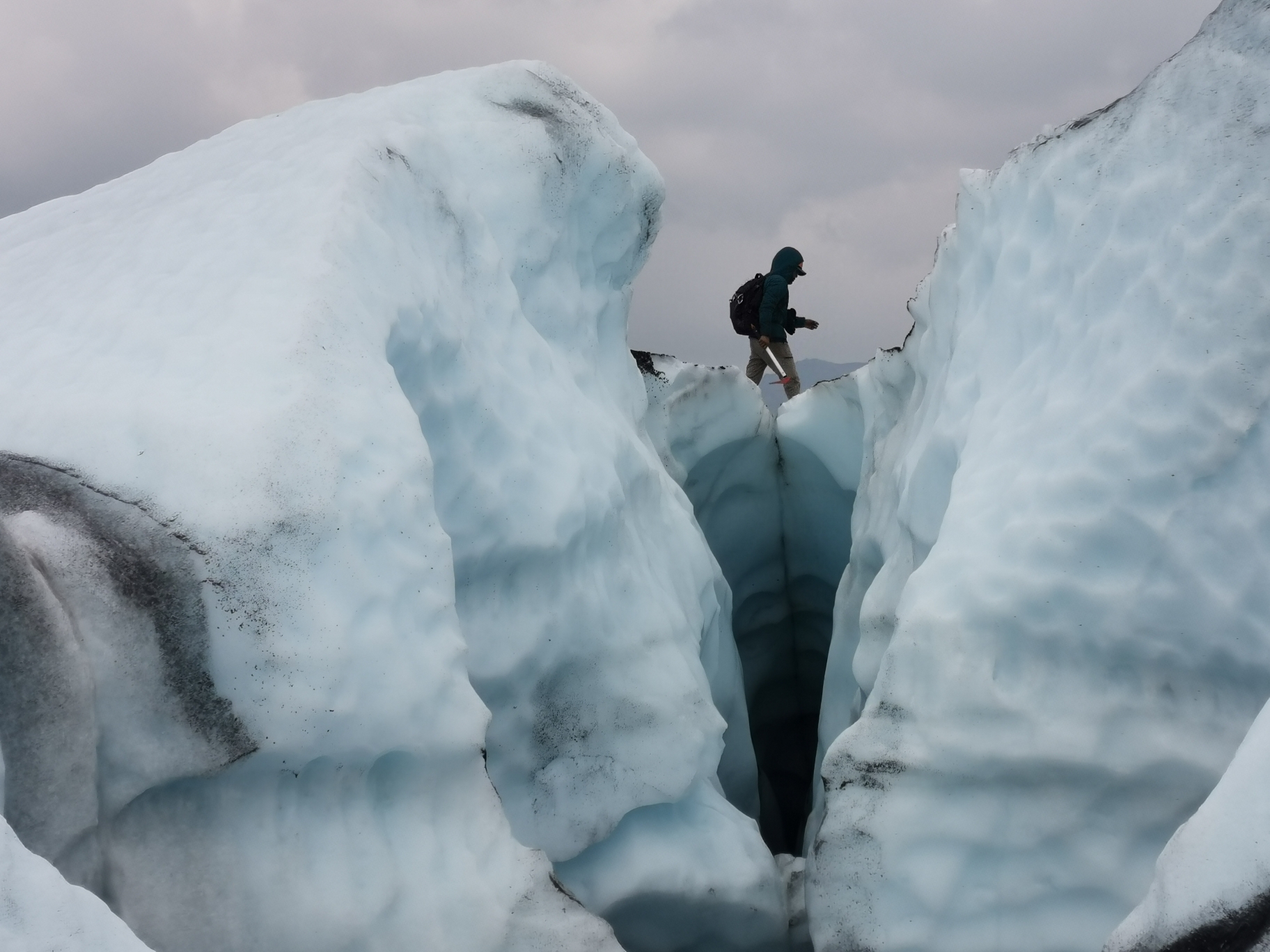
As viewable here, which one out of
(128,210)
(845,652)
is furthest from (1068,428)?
(128,210)

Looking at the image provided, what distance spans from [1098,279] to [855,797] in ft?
4.95

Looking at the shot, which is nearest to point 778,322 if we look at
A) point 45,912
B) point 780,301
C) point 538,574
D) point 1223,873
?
point 780,301

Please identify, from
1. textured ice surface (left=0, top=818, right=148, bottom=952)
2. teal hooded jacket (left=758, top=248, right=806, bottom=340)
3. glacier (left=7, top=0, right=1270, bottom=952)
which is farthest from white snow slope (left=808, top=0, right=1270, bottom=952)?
teal hooded jacket (left=758, top=248, right=806, bottom=340)

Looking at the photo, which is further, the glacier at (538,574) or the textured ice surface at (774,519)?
the textured ice surface at (774,519)

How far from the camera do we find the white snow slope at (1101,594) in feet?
8.25

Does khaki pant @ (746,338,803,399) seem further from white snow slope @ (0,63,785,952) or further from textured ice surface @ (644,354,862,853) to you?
white snow slope @ (0,63,785,952)

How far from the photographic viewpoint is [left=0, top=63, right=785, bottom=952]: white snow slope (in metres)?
2.06

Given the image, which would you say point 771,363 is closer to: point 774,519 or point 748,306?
point 748,306

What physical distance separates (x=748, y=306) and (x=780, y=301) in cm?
26

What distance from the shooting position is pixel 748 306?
7.40 m

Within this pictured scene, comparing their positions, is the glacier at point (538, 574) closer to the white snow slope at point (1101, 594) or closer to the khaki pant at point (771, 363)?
the white snow slope at point (1101, 594)

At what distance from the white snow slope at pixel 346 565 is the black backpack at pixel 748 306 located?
3735mm

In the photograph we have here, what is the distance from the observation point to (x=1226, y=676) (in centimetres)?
250

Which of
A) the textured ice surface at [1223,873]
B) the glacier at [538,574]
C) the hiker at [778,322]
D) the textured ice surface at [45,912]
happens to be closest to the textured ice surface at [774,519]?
the glacier at [538,574]
